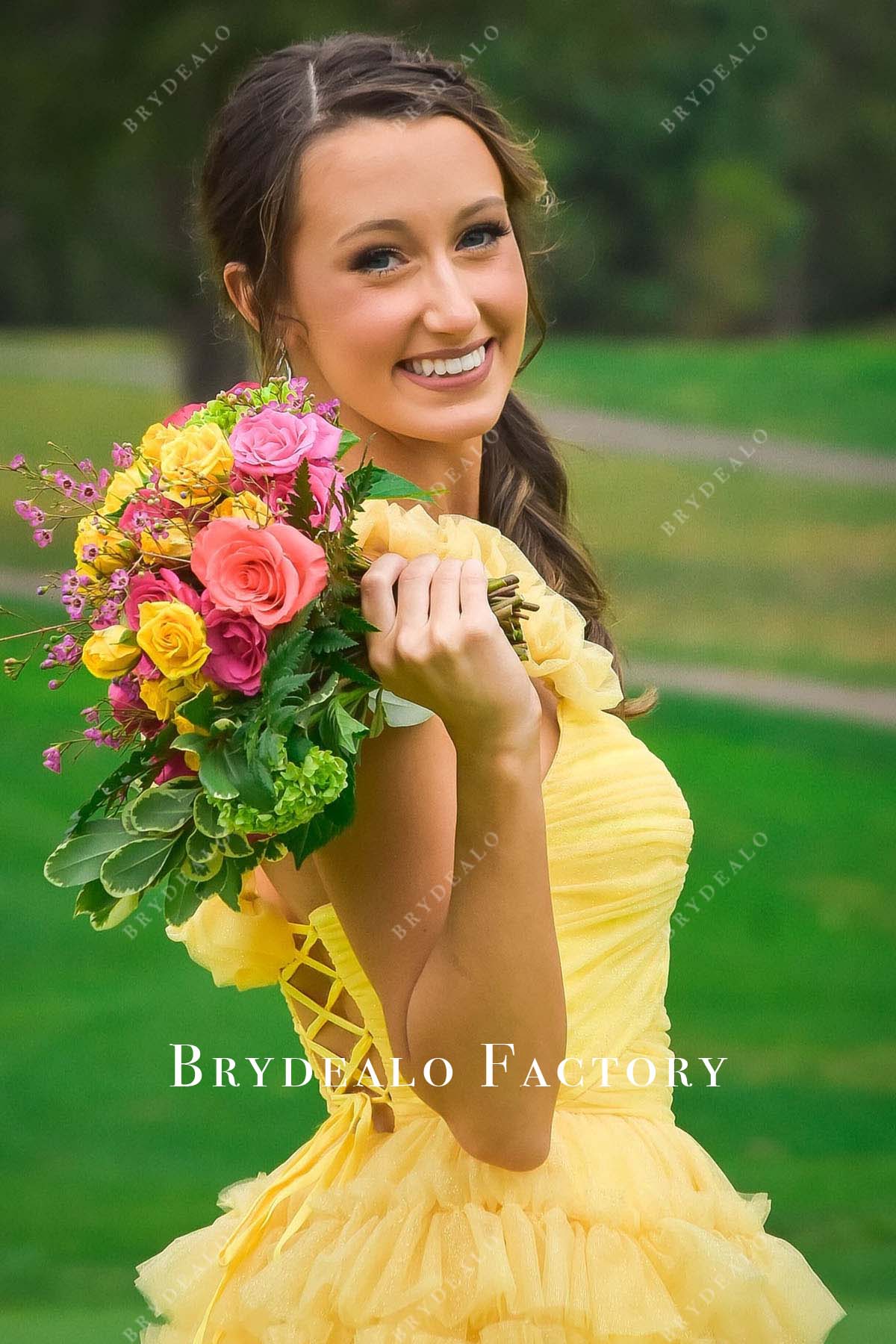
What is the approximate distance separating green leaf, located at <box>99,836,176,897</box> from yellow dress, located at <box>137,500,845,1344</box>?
1.12ft

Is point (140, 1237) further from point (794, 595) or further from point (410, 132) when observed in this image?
point (794, 595)

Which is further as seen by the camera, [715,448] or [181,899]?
[715,448]

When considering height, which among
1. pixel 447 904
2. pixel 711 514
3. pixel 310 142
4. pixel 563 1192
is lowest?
pixel 563 1192

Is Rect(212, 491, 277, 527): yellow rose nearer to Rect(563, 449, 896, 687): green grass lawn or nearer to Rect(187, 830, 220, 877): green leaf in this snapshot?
Rect(187, 830, 220, 877): green leaf

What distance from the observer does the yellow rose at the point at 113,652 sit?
140 cm

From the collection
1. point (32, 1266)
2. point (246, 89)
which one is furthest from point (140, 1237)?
point (246, 89)

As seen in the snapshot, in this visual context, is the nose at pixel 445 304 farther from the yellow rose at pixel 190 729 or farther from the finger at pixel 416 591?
the yellow rose at pixel 190 729

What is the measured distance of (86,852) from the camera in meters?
1.38

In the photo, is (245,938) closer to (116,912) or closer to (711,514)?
(116,912)

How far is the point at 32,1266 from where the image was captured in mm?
5102

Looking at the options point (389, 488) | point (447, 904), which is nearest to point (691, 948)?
point (447, 904)

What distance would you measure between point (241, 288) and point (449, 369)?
0.30 meters

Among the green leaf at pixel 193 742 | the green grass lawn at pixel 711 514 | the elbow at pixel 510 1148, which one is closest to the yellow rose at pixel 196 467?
the green leaf at pixel 193 742

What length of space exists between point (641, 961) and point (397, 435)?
0.62 meters
